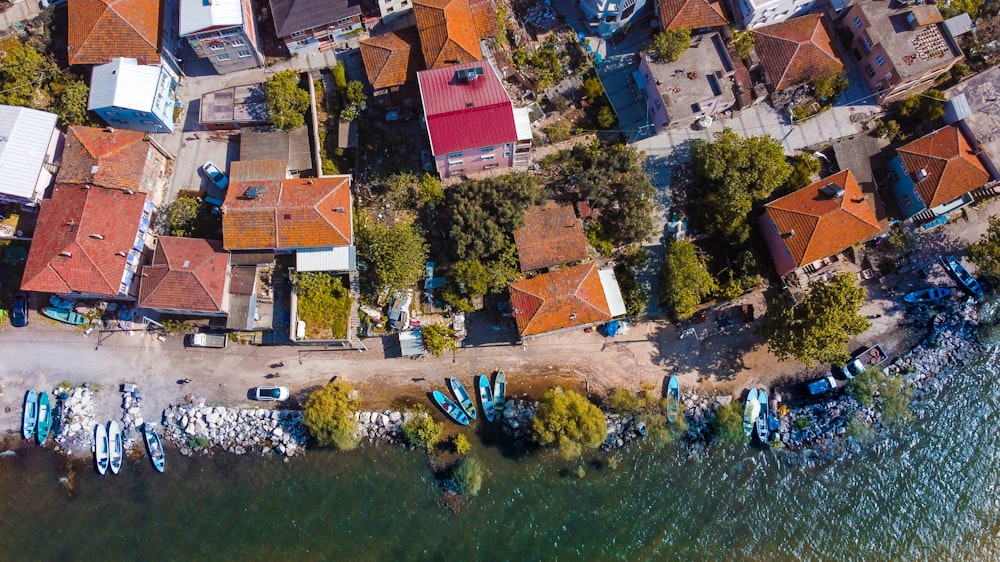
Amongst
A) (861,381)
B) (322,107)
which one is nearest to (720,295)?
Result: (861,381)

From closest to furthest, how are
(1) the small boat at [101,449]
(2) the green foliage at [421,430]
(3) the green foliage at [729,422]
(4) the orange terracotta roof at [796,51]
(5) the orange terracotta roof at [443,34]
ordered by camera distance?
(5) the orange terracotta roof at [443,34] < (3) the green foliage at [729,422] < (4) the orange terracotta roof at [796,51] < (2) the green foliage at [421,430] < (1) the small boat at [101,449]

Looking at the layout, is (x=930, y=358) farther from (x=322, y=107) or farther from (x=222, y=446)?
(x=222, y=446)

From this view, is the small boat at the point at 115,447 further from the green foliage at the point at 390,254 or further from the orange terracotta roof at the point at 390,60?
the orange terracotta roof at the point at 390,60

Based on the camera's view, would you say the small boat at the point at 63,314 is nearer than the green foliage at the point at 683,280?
No

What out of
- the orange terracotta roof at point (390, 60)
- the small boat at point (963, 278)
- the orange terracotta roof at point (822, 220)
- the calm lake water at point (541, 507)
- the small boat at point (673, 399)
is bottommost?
the calm lake water at point (541, 507)

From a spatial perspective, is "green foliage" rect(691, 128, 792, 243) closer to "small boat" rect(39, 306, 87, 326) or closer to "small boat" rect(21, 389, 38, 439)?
"small boat" rect(39, 306, 87, 326)

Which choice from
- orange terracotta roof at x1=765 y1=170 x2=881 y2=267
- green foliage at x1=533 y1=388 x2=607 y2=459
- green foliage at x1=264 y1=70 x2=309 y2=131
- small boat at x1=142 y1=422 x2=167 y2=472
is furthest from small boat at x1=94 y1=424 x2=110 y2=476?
orange terracotta roof at x1=765 y1=170 x2=881 y2=267

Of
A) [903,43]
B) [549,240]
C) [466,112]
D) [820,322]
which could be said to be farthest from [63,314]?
[903,43]

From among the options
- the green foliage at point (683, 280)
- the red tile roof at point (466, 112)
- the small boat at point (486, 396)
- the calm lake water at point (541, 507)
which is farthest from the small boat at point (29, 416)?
the green foliage at point (683, 280)
